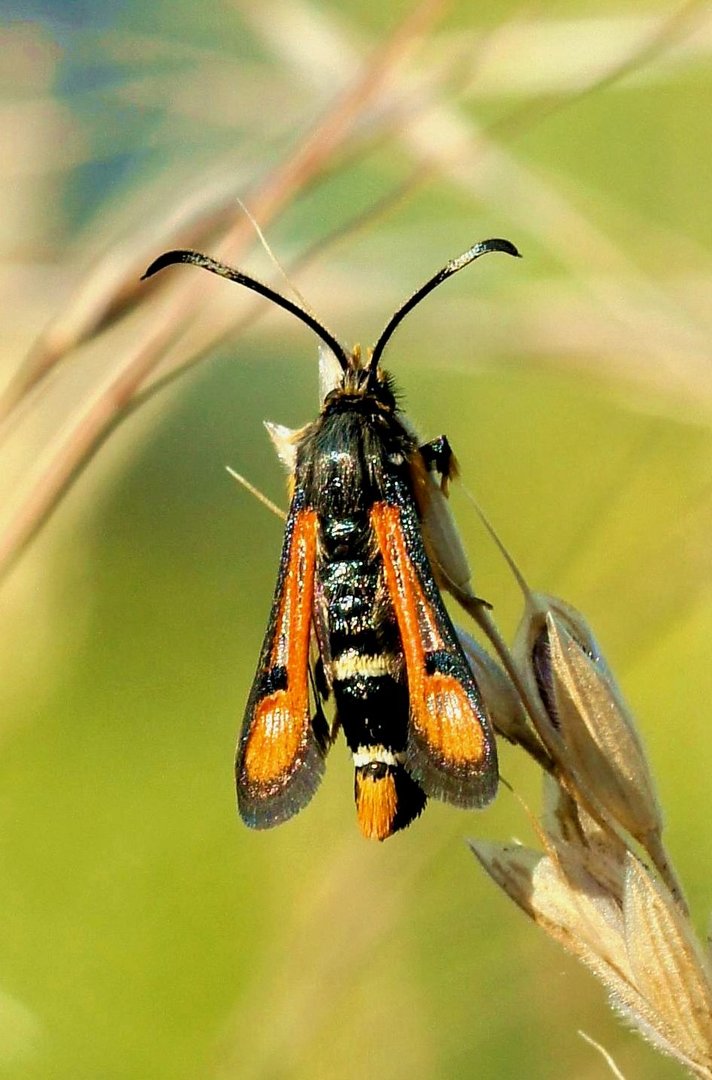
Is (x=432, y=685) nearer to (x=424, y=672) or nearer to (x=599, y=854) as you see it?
(x=424, y=672)

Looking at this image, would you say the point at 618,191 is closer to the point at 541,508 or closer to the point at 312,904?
the point at 541,508

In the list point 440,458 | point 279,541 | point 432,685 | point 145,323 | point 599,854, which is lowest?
point 599,854

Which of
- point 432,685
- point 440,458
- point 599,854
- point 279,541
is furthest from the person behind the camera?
point 279,541

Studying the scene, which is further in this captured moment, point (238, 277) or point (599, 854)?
Result: point (238, 277)

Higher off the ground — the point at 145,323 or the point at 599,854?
the point at 145,323

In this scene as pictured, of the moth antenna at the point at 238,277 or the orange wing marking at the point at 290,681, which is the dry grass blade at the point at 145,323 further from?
the orange wing marking at the point at 290,681

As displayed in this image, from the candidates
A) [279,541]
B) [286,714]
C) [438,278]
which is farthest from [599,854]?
[279,541]

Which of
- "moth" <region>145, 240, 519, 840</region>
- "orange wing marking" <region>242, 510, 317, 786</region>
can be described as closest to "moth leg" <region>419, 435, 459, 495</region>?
"moth" <region>145, 240, 519, 840</region>

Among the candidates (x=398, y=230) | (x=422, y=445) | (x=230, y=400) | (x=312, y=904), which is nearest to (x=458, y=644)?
(x=422, y=445)
